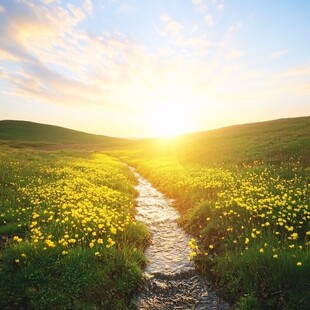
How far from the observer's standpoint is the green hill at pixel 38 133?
119000 millimetres

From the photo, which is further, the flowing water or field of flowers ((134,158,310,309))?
the flowing water

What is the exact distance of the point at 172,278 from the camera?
8523mm

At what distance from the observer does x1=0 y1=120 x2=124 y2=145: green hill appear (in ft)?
390

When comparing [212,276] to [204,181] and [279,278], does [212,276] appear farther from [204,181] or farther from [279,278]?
[204,181]

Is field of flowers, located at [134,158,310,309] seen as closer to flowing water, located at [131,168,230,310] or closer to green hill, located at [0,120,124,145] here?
flowing water, located at [131,168,230,310]

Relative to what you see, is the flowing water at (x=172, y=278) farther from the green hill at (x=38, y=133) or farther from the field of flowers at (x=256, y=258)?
the green hill at (x=38, y=133)

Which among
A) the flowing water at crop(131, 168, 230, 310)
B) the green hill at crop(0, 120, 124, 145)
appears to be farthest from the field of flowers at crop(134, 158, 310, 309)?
the green hill at crop(0, 120, 124, 145)

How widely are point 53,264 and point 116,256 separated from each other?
1.76 metres

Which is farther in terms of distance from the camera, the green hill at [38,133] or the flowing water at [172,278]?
the green hill at [38,133]

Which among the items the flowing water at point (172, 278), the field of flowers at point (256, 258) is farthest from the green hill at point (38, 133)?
the field of flowers at point (256, 258)

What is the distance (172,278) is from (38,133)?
137 m

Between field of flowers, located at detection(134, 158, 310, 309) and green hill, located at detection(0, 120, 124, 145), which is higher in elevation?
green hill, located at detection(0, 120, 124, 145)

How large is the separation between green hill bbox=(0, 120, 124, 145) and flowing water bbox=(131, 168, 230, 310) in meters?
111

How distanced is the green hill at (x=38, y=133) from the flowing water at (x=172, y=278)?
111m
